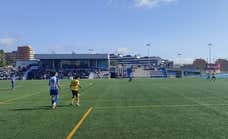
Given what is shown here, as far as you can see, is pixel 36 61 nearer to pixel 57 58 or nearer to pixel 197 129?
pixel 57 58

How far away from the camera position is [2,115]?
1756cm

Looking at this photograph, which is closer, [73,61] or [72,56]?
[72,56]

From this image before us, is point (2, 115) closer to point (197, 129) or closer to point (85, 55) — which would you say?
point (197, 129)

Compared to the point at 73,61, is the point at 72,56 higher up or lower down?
higher up

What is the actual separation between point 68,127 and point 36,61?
15640cm

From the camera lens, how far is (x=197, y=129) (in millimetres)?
12594

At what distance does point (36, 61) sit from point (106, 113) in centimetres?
15238

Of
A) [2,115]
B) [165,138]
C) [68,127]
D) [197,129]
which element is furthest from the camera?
[2,115]

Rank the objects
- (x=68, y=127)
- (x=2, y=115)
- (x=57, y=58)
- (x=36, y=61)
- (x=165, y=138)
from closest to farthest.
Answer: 1. (x=165, y=138)
2. (x=68, y=127)
3. (x=2, y=115)
4. (x=57, y=58)
5. (x=36, y=61)

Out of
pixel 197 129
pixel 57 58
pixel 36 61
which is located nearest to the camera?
pixel 197 129

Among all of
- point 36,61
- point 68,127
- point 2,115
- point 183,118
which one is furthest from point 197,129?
point 36,61

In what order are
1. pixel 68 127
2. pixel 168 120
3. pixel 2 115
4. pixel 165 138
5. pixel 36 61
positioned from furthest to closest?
pixel 36 61 → pixel 2 115 → pixel 168 120 → pixel 68 127 → pixel 165 138

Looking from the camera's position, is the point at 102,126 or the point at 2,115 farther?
the point at 2,115

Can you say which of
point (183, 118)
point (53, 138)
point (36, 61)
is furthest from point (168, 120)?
point (36, 61)
